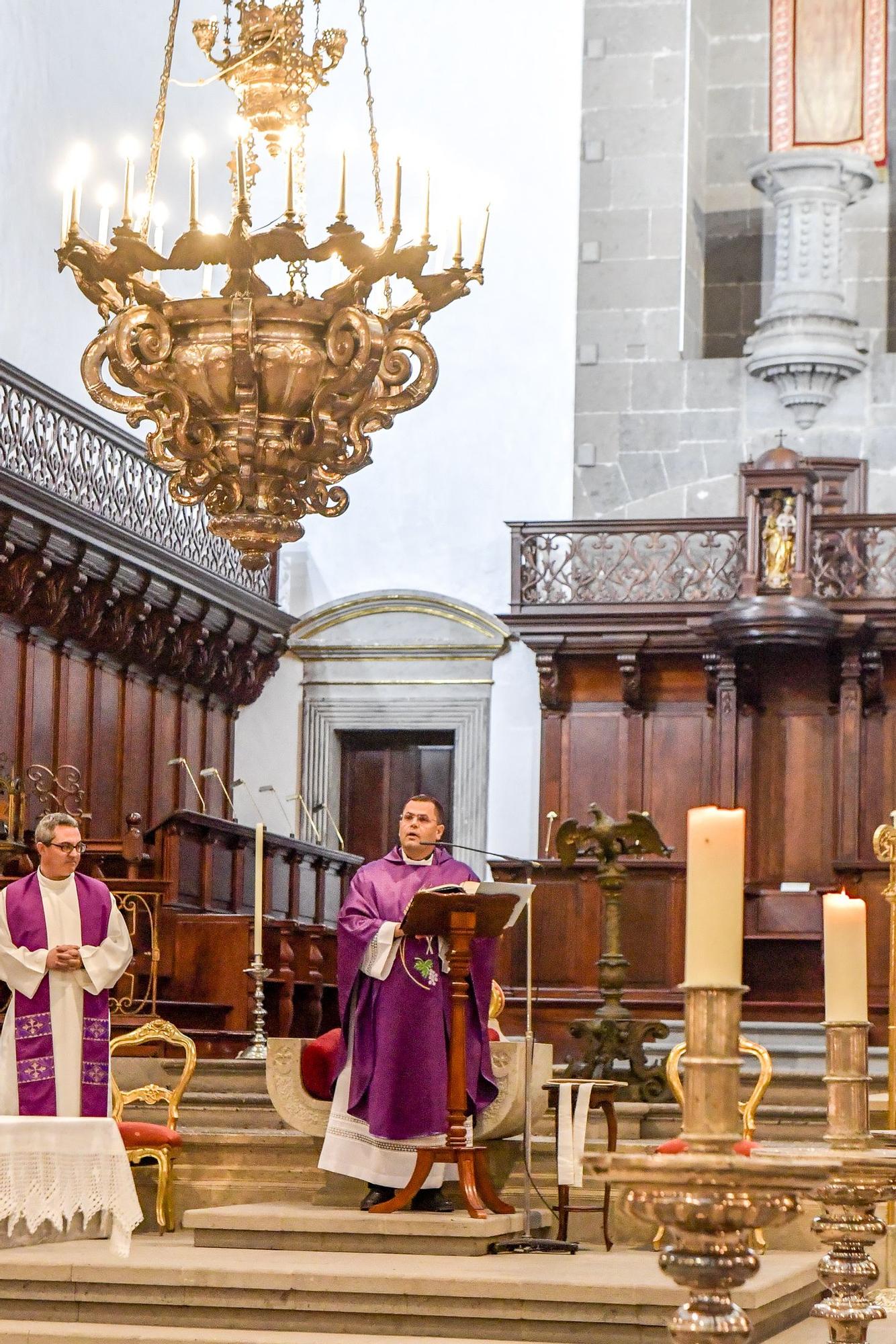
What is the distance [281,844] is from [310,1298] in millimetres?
9271

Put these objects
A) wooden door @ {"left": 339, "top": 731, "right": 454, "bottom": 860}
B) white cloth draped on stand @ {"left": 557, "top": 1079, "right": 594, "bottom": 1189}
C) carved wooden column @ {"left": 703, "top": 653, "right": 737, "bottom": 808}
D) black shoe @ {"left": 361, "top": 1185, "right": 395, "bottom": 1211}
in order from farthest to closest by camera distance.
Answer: wooden door @ {"left": 339, "top": 731, "right": 454, "bottom": 860}
carved wooden column @ {"left": 703, "top": 653, "right": 737, "bottom": 808}
black shoe @ {"left": 361, "top": 1185, "right": 395, "bottom": 1211}
white cloth draped on stand @ {"left": 557, "top": 1079, "right": 594, "bottom": 1189}

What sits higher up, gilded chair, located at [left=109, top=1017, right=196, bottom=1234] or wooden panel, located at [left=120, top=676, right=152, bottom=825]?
wooden panel, located at [left=120, top=676, right=152, bottom=825]

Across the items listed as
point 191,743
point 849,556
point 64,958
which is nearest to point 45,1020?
point 64,958

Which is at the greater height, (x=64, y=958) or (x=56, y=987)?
(x=64, y=958)

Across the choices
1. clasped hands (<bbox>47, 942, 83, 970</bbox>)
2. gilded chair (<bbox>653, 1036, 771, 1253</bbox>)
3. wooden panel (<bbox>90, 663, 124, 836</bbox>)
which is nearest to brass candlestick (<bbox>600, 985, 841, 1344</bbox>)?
gilded chair (<bbox>653, 1036, 771, 1253</bbox>)

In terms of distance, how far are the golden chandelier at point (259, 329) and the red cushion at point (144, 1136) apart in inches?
88.8

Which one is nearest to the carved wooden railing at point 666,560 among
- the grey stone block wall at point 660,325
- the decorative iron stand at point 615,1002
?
the grey stone block wall at point 660,325

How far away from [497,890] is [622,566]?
982 centimetres

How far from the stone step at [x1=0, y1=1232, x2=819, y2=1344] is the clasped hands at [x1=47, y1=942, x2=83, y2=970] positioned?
4.07 ft

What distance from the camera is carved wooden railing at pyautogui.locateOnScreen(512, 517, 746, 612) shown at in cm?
1609

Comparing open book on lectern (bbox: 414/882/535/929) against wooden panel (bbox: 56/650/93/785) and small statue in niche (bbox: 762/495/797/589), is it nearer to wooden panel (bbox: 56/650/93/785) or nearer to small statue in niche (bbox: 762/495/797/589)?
wooden panel (bbox: 56/650/93/785)

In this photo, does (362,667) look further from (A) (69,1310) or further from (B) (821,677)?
(A) (69,1310)

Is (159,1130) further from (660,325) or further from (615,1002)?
(660,325)

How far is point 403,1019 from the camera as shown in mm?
7141
